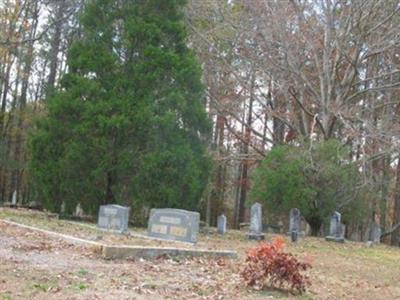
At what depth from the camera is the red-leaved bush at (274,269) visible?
305 inches

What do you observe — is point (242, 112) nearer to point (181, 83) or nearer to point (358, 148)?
point (358, 148)

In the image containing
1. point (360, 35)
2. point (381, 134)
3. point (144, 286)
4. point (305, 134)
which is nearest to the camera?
point (144, 286)

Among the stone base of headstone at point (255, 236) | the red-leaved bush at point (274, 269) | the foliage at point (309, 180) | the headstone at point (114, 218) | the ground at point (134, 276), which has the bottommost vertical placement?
the ground at point (134, 276)

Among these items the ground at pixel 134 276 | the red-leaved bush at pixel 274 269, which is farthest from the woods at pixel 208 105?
the red-leaved bush at pixel 274 269

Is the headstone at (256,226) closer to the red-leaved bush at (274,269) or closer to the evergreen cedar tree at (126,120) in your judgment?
the evergreen cedar tree at (126,120)

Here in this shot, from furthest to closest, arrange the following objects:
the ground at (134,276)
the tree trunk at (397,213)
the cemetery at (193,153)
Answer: the tree trunk at (397,213) < the cemetery at (193,153) < the ground at (134,276)

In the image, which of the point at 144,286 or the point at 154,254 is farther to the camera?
the point at 154,254

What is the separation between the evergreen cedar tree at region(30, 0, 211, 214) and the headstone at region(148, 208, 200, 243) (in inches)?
132

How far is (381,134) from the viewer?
21375 millimetres

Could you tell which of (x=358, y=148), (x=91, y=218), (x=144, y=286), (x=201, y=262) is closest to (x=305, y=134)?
(x=358, y=148)

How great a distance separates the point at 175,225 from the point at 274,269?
5550mm

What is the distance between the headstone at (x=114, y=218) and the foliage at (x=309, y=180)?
25.5 feet

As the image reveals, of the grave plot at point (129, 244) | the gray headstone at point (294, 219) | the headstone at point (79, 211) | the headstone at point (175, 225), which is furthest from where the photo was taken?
the gray headstone at point (294, 219)

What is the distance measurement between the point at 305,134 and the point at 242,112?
3.18 m
